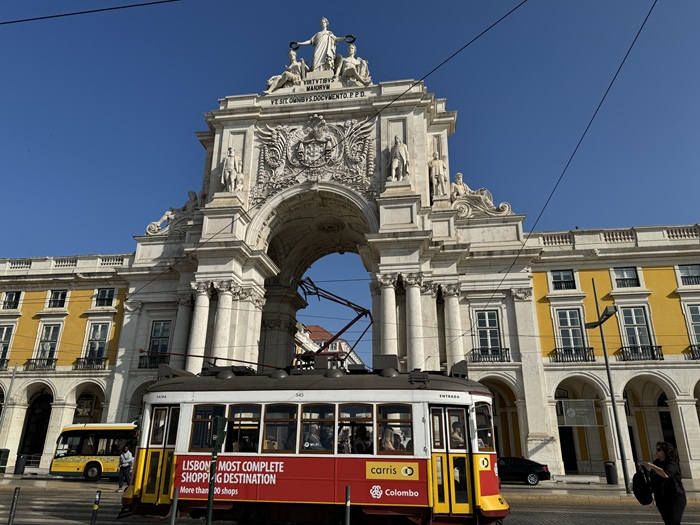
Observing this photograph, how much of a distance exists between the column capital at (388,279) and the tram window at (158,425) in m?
16.5

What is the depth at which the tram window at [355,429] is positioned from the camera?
1133 cm

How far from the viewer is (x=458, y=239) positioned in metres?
30.4

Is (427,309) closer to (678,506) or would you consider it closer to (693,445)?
(693,445)

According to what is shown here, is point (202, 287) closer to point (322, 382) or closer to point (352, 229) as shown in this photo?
point (352, 229)

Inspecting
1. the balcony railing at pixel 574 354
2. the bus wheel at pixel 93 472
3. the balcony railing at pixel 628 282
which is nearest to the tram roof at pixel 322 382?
the bus wheel at pixel 93 472

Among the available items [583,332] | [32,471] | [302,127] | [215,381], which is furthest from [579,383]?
[32,471]

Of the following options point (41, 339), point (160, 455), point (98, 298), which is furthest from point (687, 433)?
point (41, 339)

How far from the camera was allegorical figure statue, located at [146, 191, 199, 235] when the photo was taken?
34.0m

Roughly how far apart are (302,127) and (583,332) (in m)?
21.0

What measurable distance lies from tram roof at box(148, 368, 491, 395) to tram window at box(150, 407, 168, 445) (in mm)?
520

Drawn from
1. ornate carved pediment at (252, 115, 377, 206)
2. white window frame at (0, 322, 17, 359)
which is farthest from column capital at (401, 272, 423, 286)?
white window frame at (0, 322, 17, 359)

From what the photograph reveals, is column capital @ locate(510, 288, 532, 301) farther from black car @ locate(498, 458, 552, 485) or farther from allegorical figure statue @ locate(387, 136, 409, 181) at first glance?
allegorical figure statue @ locate(387, 136, 409, 181)

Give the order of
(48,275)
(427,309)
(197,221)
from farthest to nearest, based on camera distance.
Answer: (48,275) → (197,221) → (427,309)

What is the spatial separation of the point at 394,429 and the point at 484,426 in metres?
2.08
